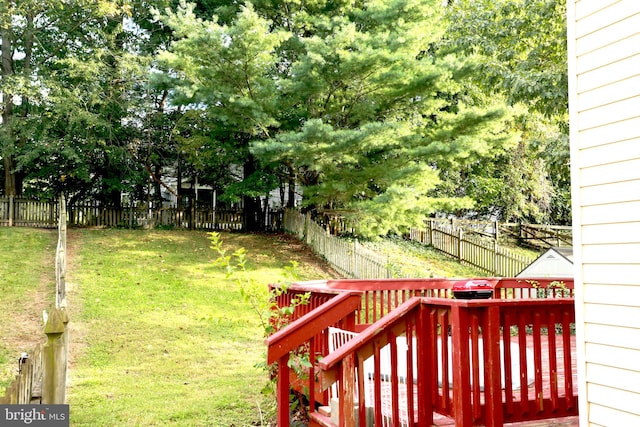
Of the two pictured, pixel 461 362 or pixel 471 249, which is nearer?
pixel 461 362

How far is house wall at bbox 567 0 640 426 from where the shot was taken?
316 centimetres

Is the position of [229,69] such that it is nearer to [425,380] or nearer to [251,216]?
[251,216]

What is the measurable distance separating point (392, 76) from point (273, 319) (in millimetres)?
11571

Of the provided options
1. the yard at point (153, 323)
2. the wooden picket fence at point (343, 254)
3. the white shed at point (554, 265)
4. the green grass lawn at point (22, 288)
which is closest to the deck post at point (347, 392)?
the yard at point (153, 323)

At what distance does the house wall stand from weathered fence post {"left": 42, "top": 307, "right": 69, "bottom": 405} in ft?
12.3

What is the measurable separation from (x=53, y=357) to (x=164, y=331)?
6.67 metres

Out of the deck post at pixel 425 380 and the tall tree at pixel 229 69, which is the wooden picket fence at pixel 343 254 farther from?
the deck post at pixel 425 380

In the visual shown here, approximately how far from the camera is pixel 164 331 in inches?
437

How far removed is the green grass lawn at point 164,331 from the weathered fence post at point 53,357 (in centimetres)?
143

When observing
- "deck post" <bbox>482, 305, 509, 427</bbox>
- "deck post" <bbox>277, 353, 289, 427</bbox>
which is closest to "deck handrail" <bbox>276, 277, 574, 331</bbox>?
"deck post" <bbox>277, 353, 289, 427</bbox>

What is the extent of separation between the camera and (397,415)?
12.5ft

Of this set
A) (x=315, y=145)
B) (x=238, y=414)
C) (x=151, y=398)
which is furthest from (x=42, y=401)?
(x=315, y=145)

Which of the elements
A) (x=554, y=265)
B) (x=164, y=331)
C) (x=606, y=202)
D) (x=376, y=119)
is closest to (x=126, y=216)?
(x=376, y=119)

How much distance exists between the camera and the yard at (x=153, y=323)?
6.87 m
